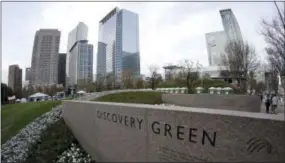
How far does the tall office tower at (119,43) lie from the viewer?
216ft

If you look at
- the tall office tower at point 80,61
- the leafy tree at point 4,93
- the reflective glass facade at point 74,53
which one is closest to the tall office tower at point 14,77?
the leafy tree at point 4,93

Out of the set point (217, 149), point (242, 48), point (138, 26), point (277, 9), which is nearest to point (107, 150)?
point (217, 149)

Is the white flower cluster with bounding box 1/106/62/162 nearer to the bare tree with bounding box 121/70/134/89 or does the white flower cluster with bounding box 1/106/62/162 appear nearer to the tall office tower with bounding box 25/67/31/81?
the bare tree with bounding box 121/70/134/89

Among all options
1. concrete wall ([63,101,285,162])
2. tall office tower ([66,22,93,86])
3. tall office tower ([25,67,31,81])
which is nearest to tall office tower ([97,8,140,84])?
tall office tower ([66,22,93,86])

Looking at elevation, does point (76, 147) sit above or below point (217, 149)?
below

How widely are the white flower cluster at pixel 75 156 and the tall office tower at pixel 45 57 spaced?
71563 millimetres

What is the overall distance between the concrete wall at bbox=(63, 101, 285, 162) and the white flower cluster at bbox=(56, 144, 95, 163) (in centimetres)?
181

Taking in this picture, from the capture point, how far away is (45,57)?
81375 millimetres

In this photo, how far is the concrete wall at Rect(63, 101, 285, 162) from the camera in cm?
271

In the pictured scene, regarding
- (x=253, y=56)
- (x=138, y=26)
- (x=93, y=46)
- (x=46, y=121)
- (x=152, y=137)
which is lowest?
(x=46, y=121)

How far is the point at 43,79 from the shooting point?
280 ft

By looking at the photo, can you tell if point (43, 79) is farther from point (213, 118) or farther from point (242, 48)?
point (213, 118)

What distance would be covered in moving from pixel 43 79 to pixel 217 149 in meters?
88.7

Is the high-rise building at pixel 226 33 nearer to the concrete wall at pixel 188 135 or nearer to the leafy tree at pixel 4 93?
the leafy tree at pixel 4 93
